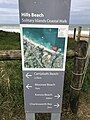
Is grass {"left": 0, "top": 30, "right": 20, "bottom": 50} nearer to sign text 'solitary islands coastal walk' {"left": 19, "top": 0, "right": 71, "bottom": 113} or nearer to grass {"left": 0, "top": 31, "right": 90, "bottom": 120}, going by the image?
grass {"left": 0, "top": 31, "right": 90, "bottom": 120}

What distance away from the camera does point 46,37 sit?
8.37ft

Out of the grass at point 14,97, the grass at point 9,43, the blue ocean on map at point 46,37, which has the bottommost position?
the grass at point 14,97

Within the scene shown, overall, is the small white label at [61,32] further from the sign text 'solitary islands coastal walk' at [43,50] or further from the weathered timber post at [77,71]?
the weathered timber post at [77,71]

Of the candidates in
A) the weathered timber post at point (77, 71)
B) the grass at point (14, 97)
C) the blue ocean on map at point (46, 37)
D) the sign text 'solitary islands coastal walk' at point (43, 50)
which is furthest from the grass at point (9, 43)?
the blue ocean on map at point (46, 37)

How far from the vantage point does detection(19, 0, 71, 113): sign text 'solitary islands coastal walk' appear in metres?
2.43

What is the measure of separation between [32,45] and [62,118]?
62.0 inches

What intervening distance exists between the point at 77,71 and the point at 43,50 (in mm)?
874

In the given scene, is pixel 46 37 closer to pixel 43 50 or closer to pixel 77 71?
pixel 43 50

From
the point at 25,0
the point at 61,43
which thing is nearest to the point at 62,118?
the point at 61,43

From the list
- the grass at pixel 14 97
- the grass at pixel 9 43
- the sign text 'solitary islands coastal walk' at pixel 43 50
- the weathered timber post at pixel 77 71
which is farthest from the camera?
the grass at pixel 9 43

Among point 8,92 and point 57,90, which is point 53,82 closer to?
point 57,90

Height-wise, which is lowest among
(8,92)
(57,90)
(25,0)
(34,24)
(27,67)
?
(8,92)

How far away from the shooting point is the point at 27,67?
2.72 meters

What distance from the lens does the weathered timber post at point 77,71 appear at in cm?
312
